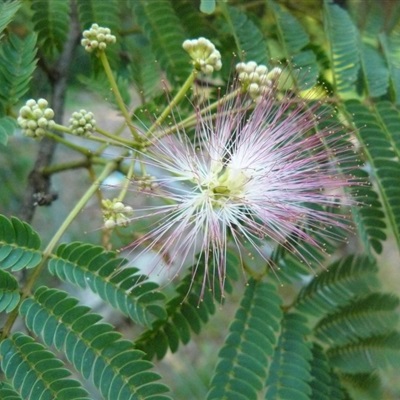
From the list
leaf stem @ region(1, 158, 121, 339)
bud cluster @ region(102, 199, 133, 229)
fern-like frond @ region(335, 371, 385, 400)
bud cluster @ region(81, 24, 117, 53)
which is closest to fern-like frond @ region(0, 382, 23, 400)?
leaf stem @ region(1, 158, 121, 339)

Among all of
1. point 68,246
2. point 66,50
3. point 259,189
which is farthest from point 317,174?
point 66,50

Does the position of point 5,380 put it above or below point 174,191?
below

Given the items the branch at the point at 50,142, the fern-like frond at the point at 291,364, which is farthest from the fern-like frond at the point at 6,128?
the fern-like frond at the point at 291,364

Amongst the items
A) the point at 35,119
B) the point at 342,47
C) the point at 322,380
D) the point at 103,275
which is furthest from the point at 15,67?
the point at 322,380

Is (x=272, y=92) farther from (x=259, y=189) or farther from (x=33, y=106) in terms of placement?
(x=33, y=106)

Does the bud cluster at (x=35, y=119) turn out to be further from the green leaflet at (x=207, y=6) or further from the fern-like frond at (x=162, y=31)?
the fern-like frond at (x=162, y=31)

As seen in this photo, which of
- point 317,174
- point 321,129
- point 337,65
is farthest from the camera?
point 337,65

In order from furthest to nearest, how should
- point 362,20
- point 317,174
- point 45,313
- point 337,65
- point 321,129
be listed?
point 362,20 → point 337,65 → point 321,129 → point 317,174 → point 45,313
